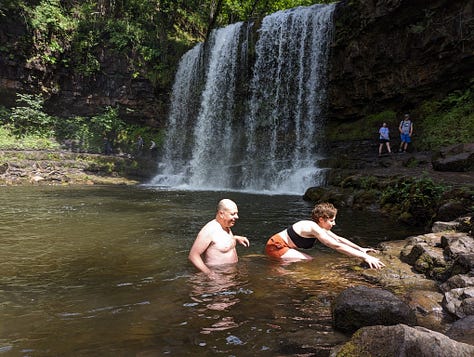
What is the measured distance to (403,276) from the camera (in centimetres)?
462

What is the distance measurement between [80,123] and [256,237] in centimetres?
2270

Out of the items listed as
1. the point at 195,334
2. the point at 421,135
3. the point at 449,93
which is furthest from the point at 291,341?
the point at 449,93

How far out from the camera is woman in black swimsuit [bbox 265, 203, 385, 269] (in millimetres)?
5086

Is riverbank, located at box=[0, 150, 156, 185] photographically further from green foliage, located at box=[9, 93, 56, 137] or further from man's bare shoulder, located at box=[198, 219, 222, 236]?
man's bare shoulder, located at box=[198, 219, 222, 236]

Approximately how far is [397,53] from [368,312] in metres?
18.7

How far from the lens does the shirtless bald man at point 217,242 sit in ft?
16.0

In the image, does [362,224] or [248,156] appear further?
[248,156]

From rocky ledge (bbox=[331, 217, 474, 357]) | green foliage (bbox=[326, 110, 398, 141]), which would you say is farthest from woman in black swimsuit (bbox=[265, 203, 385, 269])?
green foliage (bbox=[326, 110, 398, 141])

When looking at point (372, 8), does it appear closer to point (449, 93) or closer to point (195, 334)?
point (449, 93)

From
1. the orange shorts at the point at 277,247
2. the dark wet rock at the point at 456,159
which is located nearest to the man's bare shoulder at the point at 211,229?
the orange shorts at the point at 277,247

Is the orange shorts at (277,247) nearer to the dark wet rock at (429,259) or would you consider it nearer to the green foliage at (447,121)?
the dark wet rock at (429,259)

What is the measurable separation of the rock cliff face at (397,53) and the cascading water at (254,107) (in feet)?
3.96

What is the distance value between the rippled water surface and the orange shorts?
234 mm

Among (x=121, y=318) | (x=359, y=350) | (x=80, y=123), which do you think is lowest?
(x=121, y=318)
